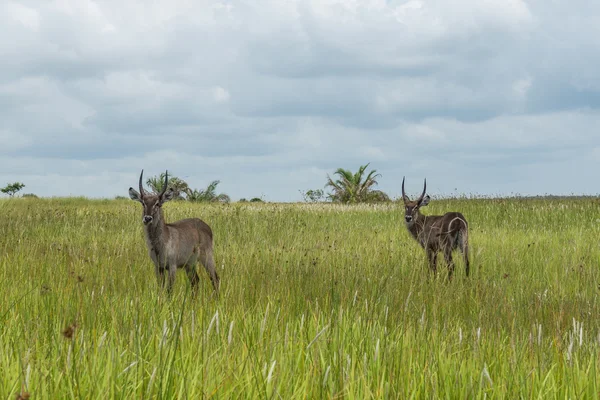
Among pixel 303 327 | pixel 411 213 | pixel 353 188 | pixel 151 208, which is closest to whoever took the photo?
pixel 303 327

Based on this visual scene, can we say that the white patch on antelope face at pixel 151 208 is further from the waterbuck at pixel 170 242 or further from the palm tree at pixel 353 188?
the palm tree at pixel 353 188

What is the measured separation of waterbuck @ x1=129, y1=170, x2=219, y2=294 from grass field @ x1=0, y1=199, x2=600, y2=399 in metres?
0.27

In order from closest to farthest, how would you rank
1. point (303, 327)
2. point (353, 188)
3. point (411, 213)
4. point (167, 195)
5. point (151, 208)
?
point (303, 327), point (151, 208), point (167, 195), point (411, 213), point (353, 188)

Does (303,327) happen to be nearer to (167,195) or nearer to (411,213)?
(167,195)

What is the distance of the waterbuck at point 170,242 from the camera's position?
24.5 feet

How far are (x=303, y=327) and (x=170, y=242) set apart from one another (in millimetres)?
4108

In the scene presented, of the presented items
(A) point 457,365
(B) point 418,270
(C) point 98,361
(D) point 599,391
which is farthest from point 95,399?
(B) point 418,270

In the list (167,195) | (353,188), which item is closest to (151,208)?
(167,195)

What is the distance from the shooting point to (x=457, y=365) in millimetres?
3305

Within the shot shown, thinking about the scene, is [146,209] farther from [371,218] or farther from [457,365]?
[371,218]

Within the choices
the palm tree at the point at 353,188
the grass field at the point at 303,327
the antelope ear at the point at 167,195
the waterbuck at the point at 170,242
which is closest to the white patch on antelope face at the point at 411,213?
the grass field at the point at 303,327

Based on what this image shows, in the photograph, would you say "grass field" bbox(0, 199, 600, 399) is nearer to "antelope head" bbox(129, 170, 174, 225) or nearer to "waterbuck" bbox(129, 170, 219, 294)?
"waterbuck" bbox(129, 170, 219, 294)

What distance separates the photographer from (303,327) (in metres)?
3.92

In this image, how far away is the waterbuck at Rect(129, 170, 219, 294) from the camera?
24.5 feet
